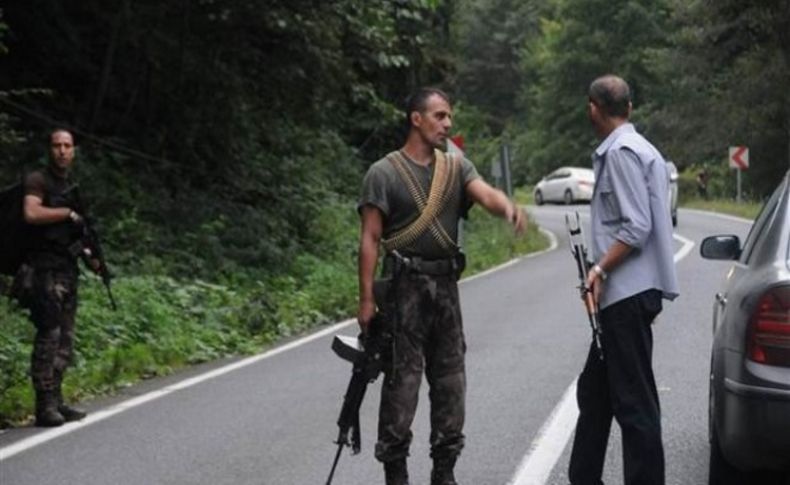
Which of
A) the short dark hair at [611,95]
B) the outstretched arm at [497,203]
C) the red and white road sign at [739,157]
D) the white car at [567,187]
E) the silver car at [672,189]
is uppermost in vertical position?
the short dark hair at [611,95]

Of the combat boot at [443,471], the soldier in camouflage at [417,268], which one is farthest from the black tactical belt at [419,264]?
the combat boot at [443,471]

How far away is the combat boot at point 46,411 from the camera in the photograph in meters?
9.53

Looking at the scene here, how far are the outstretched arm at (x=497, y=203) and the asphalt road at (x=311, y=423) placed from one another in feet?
5.66

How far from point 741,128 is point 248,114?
105 ft

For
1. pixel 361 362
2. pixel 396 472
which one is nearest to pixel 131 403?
pixel 361 362

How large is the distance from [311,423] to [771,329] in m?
4.39

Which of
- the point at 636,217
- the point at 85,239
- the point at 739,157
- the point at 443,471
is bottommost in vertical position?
the point at 739,157

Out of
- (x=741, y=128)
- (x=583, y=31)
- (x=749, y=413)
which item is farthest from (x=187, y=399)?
(x=583, y=31)

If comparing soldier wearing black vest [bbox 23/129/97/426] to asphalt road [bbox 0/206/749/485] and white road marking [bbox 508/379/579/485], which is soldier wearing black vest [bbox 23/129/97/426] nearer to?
asphalt road [bbox 0/206/749/485]

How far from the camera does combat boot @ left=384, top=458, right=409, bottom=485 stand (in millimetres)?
6602

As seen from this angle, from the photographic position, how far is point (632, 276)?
20.6 feet

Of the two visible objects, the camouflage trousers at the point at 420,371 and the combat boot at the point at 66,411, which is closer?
the camouflage trousers at the point at 420,371

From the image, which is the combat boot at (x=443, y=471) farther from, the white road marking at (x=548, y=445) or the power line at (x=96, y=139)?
the power line at (x=96, y=139)

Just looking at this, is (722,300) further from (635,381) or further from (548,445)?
(548,445)
